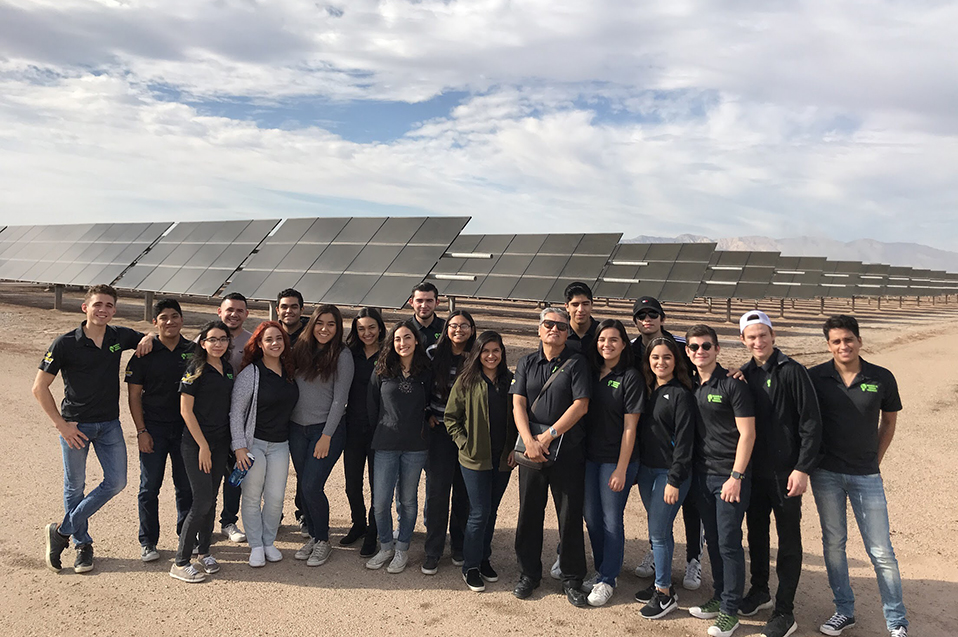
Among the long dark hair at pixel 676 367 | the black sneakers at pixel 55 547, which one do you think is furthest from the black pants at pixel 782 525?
the black sneakers at pixel 55 547

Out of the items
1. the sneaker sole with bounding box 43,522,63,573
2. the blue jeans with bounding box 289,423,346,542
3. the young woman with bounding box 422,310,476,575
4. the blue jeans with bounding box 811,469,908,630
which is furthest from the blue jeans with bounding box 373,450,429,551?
the blue jeans with bounding box 811,469,908,630

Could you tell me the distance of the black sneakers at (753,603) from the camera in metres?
4.18

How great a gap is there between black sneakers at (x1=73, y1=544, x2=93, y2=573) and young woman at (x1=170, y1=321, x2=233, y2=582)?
0.63 m

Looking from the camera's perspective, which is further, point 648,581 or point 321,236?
point 321,236

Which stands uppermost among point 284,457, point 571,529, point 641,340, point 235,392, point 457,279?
point 457,279

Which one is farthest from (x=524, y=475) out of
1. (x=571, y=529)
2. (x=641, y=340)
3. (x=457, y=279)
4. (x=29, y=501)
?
(x=457, y=279)

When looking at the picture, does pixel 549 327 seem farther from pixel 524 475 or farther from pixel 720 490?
pixel 720 490

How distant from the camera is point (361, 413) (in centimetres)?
501

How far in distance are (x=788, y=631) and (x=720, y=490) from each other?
1009 mm

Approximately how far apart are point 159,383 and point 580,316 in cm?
346

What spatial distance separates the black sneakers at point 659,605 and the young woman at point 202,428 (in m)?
3.31

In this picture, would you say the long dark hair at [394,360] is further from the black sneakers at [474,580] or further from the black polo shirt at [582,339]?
the black sneakers at [474,580]

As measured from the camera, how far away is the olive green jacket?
4.57 meters

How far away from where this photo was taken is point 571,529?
442 cm
